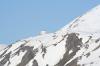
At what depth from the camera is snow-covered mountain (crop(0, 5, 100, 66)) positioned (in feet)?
218

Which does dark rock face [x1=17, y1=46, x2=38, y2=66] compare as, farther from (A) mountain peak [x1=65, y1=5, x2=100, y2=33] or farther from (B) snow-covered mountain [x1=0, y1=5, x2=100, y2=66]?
(A) mountain peak [x1=65, y1=5, x2=100, y2=33]

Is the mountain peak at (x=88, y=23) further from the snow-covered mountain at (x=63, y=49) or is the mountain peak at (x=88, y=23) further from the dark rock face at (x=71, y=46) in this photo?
the dark rock face at (x=71, y=46)

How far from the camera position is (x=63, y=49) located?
2896 inches

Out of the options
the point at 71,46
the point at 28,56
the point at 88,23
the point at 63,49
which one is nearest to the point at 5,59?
the point at 28,56

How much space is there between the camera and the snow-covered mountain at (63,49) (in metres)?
66.3

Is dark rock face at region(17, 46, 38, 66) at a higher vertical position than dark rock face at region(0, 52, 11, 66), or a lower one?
lower

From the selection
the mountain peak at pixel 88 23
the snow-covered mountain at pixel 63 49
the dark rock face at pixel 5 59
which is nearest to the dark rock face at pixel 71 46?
the snow-covered mountain at pixel 63 49

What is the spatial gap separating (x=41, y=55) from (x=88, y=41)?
8.58m

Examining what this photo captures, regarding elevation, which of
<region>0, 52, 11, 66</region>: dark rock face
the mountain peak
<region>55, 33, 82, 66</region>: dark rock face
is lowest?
<region>55, 33, 82, 66</region>: dark rock face

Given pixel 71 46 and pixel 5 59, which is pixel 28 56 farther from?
pixel 71 46

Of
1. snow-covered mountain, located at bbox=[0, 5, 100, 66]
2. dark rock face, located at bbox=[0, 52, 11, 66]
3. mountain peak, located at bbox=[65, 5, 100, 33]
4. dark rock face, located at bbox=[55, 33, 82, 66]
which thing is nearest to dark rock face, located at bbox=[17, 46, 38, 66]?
snow-covered mountain, located at bbox=[0, 5, 100, 66]

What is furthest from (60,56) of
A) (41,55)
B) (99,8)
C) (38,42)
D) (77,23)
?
(99,8)

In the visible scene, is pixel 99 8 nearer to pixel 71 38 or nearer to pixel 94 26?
pixel 94 26

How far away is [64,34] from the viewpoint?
78.8 metres
